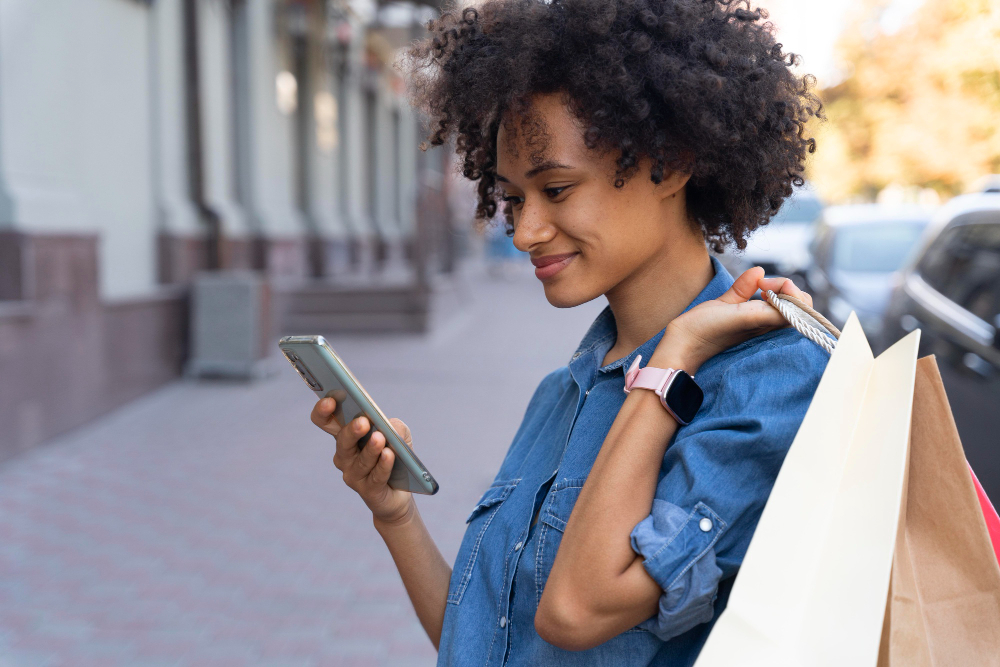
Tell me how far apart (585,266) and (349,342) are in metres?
10.8

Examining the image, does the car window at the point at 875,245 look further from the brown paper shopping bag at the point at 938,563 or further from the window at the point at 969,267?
the brown paper shopping bag at the point at 938,563

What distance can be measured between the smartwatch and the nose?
1.02 ft

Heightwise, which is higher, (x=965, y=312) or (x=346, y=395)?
(x=346, y=395)

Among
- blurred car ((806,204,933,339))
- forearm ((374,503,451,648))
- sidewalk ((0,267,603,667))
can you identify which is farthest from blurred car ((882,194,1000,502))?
blurred car ((806,204,933,339))

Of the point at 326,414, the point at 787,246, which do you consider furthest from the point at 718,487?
the point at 787,246

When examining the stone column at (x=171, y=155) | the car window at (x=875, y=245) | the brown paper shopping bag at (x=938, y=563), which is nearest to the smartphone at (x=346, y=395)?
the brown paper shopping bag at (x=938, y=563)

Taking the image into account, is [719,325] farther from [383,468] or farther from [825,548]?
[383,468]

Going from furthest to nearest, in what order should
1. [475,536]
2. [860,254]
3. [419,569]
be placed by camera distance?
[860,254] < [419,569] < [475,536]

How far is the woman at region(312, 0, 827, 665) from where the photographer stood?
1240mm

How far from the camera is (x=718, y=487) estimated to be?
1222 millimetres

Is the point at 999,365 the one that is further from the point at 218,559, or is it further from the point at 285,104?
the point at 285,104

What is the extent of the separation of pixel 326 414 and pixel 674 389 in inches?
23.2

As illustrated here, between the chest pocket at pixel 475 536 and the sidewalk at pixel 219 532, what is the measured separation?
2100 mm

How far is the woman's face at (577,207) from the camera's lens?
4.91 feet
